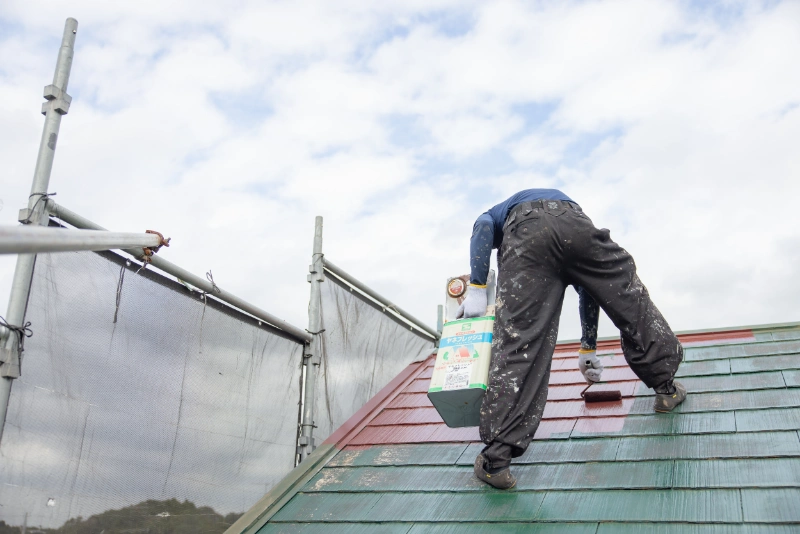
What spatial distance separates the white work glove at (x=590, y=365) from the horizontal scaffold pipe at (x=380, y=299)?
5.34 ft

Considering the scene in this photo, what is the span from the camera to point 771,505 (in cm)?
244

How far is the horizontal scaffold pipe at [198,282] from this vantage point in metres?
2.88

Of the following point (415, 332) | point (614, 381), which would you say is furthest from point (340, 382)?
point (614, 381)

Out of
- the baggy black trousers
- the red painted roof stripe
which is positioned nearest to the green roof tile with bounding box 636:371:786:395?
the baggy black trousers

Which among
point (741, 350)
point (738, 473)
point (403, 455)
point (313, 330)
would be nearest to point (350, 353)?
point (313, 330)

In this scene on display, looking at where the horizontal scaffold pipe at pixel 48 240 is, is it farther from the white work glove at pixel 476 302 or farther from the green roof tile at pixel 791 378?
the green roof tile at pixel 791 378

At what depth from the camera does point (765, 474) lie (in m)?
2.63

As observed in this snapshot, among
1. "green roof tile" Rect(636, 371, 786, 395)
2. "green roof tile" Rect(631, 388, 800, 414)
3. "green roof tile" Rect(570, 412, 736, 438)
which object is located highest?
"green roof tile" Rect(636, 371, 786, 395)

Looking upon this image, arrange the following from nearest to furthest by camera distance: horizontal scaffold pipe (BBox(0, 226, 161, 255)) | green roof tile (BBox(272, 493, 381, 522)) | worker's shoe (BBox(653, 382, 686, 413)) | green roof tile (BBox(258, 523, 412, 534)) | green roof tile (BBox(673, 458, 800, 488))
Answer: horizontal scaffold pipe (BBox(0, 226, 161, 255)) → green roof tile (BBox(673, 458, 800, 488)) → green roof tile (BBox(258, 523, 412, 534)) → green roof tile (BBox(272, 493, 381, 522)) → worker's shoe (BBox(653, 382, 686, 413))

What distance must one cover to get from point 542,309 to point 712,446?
868mm

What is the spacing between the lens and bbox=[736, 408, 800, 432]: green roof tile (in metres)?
2.97

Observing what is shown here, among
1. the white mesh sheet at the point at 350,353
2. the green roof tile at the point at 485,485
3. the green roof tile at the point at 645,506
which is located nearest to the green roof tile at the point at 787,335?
the green roof tile at the point at 485,485

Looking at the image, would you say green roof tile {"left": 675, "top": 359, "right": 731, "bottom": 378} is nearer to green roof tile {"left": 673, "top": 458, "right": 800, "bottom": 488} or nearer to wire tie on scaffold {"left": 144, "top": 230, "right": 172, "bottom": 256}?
green roof tile {"left": 673, "top": 458, "right": 800, "bottom": 488}

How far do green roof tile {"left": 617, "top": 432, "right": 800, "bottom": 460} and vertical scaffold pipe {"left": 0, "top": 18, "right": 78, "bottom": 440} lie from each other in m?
2.36
